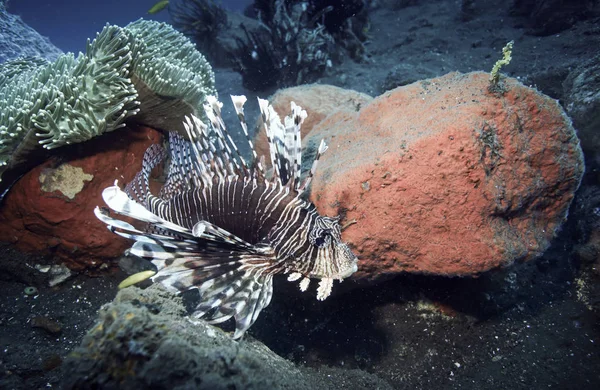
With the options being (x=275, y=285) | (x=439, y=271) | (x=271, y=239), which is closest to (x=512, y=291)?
(x=439, y=271)

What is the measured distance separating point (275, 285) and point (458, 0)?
14793 millimetres

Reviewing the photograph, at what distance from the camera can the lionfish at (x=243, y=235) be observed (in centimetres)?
260

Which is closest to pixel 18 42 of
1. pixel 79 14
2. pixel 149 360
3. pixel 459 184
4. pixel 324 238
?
pixel 324 238

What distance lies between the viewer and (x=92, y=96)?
11.5ft

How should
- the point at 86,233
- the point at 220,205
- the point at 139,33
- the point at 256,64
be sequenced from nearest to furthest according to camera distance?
the point at 220,205 → the point at 86,233 → the point at 139,33 → the point at 256,64

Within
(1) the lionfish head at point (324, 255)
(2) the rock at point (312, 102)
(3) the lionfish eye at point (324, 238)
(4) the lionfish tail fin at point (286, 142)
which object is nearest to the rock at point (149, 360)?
(1) the lionfish head at point (324, 255)

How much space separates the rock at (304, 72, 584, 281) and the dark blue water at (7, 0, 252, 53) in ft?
205

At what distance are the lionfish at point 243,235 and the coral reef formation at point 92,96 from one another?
1.02 meters

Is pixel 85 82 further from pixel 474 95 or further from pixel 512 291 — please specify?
pixel 512 291

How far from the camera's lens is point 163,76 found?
3922 millimetres

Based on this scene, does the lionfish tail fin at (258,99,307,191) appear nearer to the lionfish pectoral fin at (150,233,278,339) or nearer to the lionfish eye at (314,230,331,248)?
the lionfish eye at (314,230,331,248)

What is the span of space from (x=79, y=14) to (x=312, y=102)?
3136 inches

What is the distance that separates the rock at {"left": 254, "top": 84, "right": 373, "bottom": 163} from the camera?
5.47 metres

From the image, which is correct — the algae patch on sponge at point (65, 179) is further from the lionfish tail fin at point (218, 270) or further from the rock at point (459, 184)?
the rock at point (459, 184)
